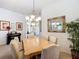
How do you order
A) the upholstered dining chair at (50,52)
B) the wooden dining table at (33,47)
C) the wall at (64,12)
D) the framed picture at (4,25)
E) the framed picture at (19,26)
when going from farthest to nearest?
the framed picture at (19,26) → the framed picture at (4,25) → the wall at (64,12) → the wooden dining table at (33,47) → the upholstered dining chair at (50,52)

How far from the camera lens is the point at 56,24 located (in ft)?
16.4

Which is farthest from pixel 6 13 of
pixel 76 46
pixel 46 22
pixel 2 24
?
pixel 76 46

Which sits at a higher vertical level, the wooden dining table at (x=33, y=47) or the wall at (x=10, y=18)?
the wall at (x=10, y=18)

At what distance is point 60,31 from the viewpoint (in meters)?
4.77

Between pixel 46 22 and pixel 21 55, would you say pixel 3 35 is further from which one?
pixel 21 55

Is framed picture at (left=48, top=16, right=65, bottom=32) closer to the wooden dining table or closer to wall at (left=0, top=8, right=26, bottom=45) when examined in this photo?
the wooden dining table

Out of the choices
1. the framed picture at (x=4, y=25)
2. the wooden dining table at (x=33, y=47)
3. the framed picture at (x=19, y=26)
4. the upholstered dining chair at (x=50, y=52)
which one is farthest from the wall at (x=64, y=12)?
the framed picture at (x=4, y=25)

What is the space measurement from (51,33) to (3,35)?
365 cm

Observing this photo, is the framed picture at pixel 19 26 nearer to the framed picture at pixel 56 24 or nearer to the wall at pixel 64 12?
the wall at pixel 64 12

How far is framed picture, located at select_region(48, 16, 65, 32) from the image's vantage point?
4633mm

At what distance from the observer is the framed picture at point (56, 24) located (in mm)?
4633

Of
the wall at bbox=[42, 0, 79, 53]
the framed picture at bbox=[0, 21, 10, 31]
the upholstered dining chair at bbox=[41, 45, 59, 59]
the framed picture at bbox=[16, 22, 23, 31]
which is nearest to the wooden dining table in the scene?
the upholstered dining chair at bbox=[41, 45, 59, 59]

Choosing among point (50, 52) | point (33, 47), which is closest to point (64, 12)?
point (33, 47)

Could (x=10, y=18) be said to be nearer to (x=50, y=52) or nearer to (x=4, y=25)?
(x=4, y=25)
